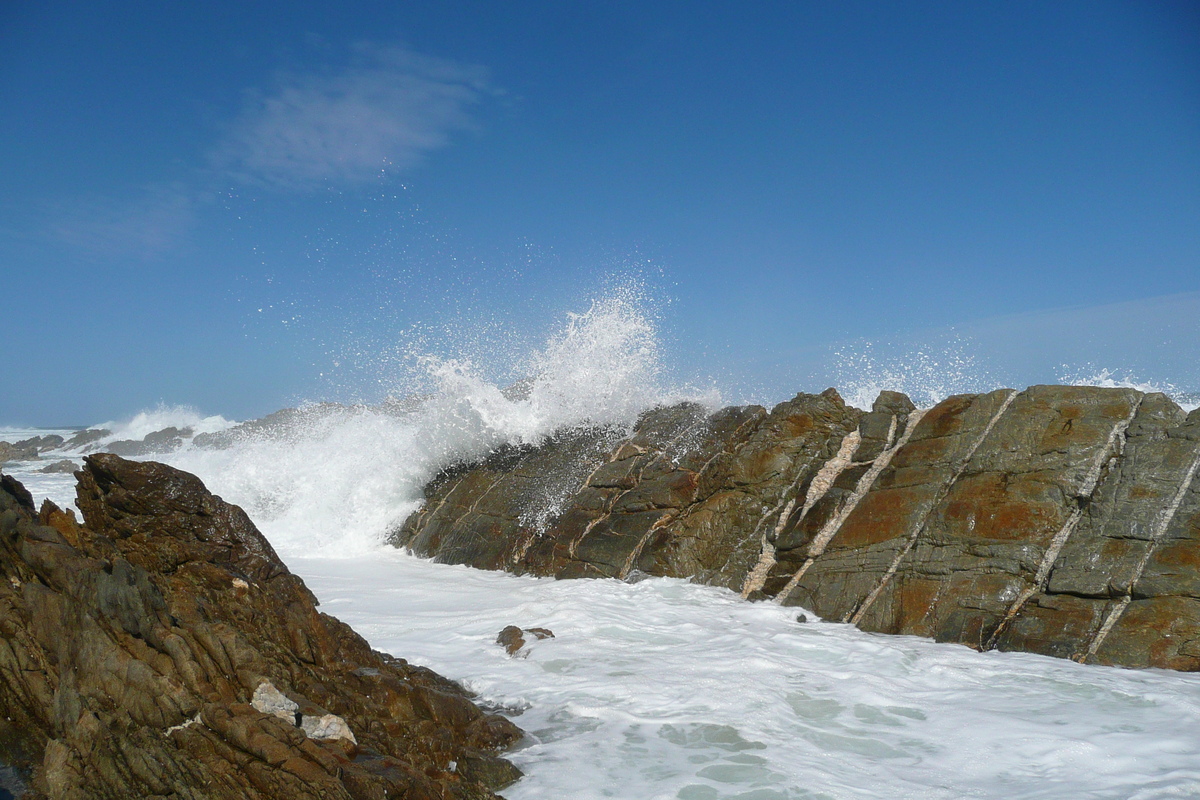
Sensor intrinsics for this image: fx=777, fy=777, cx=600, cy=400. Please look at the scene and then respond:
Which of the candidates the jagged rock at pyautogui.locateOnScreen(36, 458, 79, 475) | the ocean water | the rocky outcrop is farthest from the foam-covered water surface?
the rocky outcrop

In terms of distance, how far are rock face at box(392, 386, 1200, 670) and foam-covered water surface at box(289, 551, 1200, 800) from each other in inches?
15.0

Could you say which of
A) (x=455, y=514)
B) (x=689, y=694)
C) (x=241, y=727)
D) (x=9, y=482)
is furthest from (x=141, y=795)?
(x=455, y=514)

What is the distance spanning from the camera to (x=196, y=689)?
11.5 feet

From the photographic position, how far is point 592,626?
669 centimetres

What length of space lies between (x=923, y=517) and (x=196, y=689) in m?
5.88

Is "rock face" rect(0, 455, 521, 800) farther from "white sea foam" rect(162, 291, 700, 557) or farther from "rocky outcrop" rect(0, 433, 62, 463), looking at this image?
"rocky outcrop" rect(0, 433, 62, 463)

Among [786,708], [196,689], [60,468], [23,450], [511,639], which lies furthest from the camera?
[23,450]

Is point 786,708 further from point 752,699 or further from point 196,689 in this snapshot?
point 196,689

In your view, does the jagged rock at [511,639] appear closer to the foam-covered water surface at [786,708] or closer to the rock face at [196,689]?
the foam-covered water surface at [786,708]

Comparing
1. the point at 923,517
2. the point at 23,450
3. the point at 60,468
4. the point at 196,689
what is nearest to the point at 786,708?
the point at 923,517

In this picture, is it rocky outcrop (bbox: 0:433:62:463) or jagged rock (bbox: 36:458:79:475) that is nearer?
jagged rock (bbox: 36:458:79:475)

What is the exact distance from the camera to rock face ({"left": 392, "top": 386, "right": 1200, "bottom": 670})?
19.3 ft

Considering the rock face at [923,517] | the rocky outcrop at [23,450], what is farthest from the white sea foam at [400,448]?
the rocky outcrop at [23,450]

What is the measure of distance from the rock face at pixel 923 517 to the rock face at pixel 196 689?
12.1 feet
